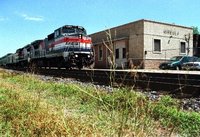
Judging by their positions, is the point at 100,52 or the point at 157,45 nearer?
the point at 157,45

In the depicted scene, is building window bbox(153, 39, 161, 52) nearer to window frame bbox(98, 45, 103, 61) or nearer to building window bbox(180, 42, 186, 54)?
building window bbox(180, 42, 186, 54)

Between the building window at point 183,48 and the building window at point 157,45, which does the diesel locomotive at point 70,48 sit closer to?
the building window at point 157,45

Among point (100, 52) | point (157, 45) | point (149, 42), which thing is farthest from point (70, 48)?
point (100, 52)

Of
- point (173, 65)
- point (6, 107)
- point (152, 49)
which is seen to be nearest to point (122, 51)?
point (152, 49)

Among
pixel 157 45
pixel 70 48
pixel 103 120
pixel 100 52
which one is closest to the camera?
pixel 103 120

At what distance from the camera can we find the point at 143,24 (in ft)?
112

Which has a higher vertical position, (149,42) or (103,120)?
(149,42)

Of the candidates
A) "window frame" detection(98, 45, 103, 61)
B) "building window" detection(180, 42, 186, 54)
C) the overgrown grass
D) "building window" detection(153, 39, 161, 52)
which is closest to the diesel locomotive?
"building window" detection(153, 39, 161, 52)

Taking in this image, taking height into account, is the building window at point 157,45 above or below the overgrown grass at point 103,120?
above

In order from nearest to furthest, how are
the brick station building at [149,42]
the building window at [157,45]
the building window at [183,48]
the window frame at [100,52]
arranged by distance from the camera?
→ the brick station building at [149,42]
the building window at [157,45]
the building window at [183,48]
the window frame at [100,52]

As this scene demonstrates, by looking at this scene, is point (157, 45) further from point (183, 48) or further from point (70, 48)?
point (70, 48)

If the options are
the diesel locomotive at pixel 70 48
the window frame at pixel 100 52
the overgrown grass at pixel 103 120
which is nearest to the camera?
the overgrown grass at pixel 103 120

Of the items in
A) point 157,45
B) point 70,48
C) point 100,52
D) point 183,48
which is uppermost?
point 157,45

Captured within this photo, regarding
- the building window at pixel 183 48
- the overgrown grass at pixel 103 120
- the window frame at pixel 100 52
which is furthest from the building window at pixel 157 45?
the overgrown grass at pixel 103 120
